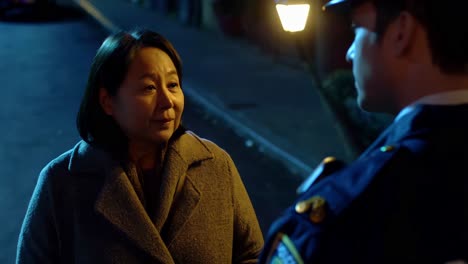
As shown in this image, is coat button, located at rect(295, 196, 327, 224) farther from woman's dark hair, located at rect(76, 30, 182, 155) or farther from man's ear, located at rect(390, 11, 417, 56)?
woman's dark hair, located at rect(76, 30, 182, 155)

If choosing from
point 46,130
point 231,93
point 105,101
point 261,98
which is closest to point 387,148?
point 105,101

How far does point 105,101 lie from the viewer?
2299 mm

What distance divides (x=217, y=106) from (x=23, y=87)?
4071 millimetres

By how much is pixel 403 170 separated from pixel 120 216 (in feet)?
3.96

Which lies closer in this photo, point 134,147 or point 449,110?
point 449,110

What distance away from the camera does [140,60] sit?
7.16 ft

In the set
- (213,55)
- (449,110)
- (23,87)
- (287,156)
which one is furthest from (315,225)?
(213,55)

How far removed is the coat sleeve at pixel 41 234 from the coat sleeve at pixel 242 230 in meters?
0.60

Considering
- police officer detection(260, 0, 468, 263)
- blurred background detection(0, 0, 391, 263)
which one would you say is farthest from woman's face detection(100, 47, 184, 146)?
police officer detection(260, 0, 468, 263)

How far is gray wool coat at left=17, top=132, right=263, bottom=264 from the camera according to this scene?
217cm

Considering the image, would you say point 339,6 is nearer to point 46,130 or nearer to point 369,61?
point 369,61

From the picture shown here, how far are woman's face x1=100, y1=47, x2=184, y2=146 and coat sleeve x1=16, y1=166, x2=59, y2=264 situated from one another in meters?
0.32

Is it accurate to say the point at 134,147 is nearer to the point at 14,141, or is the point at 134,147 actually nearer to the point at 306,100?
the point at 14,141

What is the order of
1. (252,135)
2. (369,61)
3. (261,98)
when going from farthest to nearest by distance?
(261,98)
(252,135)
(369,61)
